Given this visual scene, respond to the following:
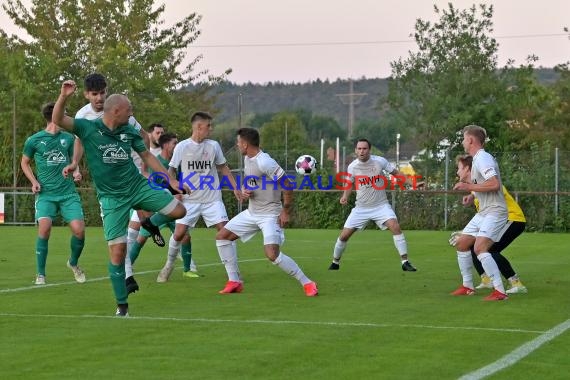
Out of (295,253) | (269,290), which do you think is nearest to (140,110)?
(295,253)

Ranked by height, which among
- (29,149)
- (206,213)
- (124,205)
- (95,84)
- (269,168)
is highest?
(95,84)

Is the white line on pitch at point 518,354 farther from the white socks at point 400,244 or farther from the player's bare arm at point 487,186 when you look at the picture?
the white socks at point 400,244

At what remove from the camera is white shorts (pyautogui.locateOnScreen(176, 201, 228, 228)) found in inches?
609

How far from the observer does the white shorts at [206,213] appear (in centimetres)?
1548

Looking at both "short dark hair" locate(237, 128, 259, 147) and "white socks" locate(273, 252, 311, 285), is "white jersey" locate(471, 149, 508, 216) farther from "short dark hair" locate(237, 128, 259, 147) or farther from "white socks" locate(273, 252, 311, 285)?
"short dark hair" locate(237, 128, 259, 147)

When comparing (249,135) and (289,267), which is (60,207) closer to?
(249,135)

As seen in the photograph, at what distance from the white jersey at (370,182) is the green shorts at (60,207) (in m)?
5.24

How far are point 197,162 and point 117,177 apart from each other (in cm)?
407

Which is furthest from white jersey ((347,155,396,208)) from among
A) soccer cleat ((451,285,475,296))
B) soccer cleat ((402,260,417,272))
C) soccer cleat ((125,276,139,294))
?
soccer cleat ((125,276,139,294))

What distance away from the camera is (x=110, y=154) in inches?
444

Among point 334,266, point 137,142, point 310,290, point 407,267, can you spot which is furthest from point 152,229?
point 407,267

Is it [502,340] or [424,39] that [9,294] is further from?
[424,39]

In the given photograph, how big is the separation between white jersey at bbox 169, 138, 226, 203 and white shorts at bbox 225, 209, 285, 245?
1591mm

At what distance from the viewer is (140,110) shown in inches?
1729
